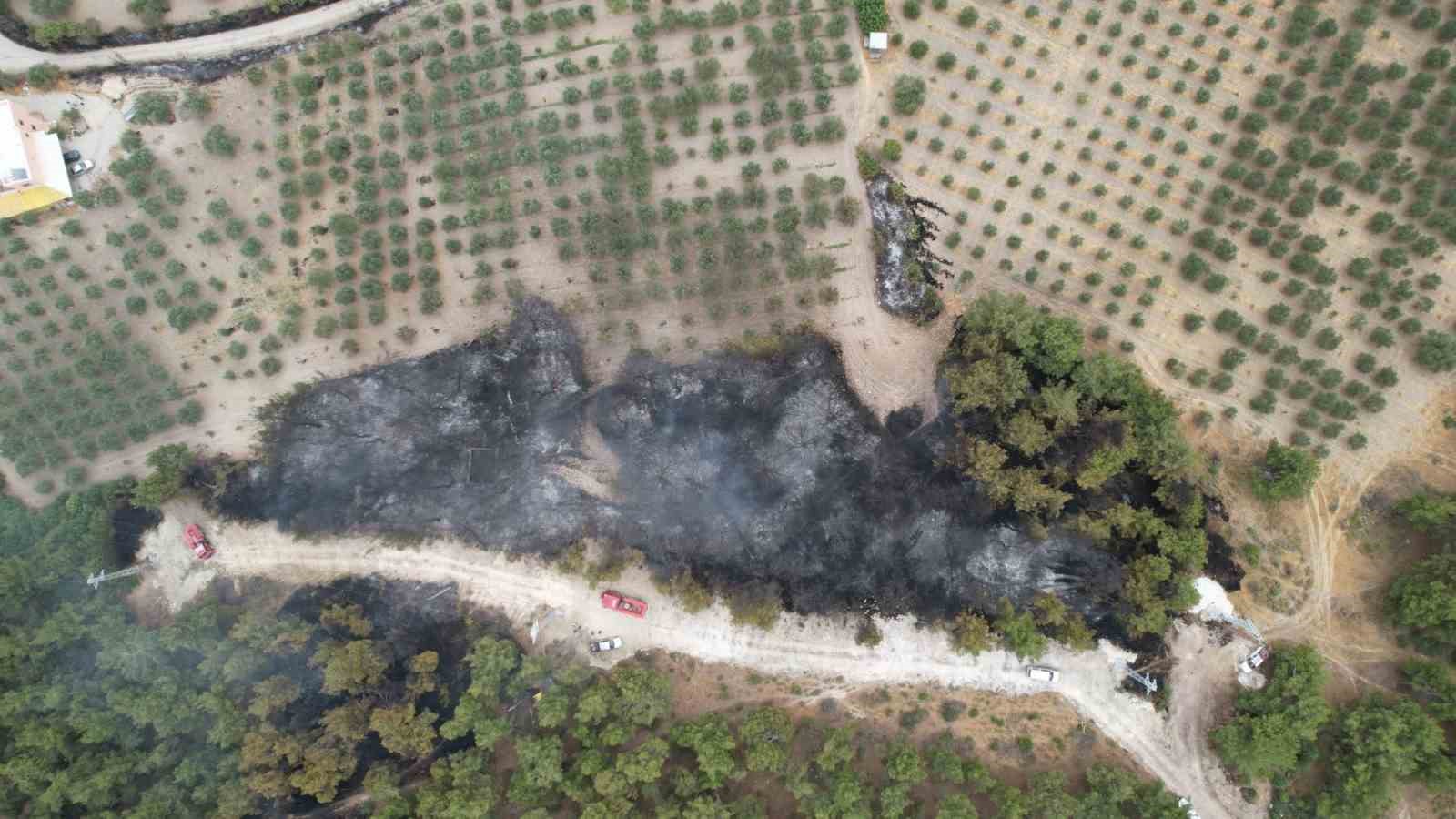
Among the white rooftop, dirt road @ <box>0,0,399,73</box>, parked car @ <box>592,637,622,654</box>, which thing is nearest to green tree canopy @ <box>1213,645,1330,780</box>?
parked car @ <box>592,637,622,654</box>

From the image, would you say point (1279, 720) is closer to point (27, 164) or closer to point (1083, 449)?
point (1083, 449)

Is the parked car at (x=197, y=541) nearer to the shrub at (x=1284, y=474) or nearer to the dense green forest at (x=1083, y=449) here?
the dense green forest at (x=1083, y=449)

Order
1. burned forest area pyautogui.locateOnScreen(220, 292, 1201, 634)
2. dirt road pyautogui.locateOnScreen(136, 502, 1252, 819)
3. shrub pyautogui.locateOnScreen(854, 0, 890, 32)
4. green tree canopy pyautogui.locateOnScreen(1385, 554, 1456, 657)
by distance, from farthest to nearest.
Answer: shrub pyautogui.locateOnScreen(854, 0, 890, 32) < burned forest area pyautogui.locateOnScreen(220, 292, 1201, 634) < dirt road pyautogui.locateOnScreen(136, 502, 1252, 819) < green tree canopy pyautogui.locateOnScreen(1385, 554, 1456, 657)

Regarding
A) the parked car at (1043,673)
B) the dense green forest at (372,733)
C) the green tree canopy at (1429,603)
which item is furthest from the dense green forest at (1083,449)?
the dense green forest at (372,733)

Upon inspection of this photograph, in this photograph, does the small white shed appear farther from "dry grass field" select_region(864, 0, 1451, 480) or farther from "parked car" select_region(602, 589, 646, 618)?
"parked car" select_region(602, 589, 646, 618)

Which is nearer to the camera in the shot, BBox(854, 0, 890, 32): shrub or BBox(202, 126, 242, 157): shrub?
BBox(854, 0, 890, 32): shrub

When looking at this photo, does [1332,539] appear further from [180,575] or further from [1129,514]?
[180,575]

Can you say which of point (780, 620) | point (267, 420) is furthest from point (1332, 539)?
point (267, 420)

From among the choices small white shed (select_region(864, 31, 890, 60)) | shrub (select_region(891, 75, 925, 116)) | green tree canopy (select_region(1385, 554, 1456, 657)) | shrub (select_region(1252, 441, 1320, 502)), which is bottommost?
green tree canopy (select_region(1385, 554, 1456, 657))

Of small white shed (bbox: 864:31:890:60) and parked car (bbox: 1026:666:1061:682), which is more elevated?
Result: small white shed (bbox: 864:31:890:60)
